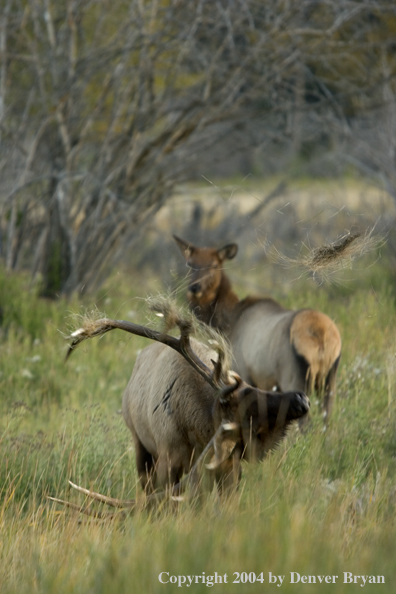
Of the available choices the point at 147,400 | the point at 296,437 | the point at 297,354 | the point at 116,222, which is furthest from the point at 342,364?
the point at 116,222

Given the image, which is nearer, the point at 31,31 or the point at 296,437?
the point at 296,437

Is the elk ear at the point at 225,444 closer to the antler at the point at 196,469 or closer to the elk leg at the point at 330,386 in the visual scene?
the antler at the point at 196,469

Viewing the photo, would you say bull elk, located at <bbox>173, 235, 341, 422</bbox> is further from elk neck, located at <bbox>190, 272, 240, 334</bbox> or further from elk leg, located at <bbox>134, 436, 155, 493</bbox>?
elk leg, located at <bbox>134, 436, 155, 493</bbox>

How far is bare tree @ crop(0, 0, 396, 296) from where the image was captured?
880 cm

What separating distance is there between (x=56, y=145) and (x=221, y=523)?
23.4 ft

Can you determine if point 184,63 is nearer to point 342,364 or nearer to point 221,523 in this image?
point 342,364

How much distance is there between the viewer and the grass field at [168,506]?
2578mm

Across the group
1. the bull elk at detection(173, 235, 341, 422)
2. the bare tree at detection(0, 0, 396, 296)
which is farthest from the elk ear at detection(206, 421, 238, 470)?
the bare tree at detection(0, 0, 396, 296)

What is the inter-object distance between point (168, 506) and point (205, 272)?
408 cm

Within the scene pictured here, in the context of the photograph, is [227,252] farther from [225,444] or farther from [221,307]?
[225,444]

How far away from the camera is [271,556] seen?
2.58 meters

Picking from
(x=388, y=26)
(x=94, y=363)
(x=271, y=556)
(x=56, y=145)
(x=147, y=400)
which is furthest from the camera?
(x=388, y=26)

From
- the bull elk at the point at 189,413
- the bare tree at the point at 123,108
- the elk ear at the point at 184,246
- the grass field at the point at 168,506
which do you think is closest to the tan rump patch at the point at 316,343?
the grass field at the point at 168,506

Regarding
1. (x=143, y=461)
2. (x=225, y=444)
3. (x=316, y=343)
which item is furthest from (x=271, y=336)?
(x=225, y=444)
